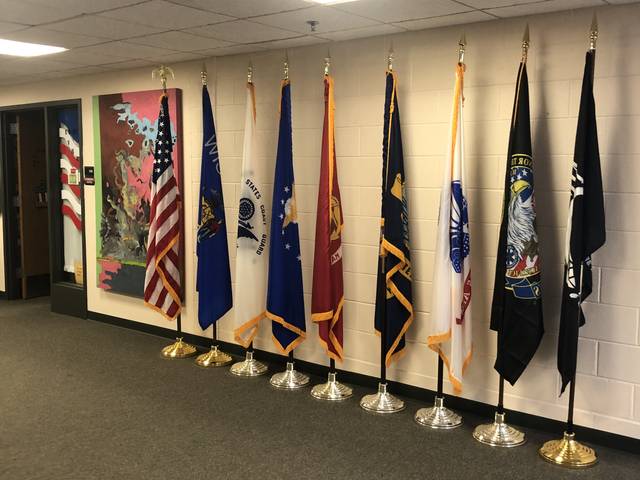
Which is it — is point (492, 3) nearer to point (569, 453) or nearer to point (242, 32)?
point (242, 32)

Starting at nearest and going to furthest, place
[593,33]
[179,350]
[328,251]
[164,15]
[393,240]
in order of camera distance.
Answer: [593,33]
[164,15]
[393,240]
[328,251]
[179,350]

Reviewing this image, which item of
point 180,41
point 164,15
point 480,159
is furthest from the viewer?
point 180,41

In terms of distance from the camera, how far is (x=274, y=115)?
488 cm

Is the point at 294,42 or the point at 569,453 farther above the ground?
the point at 294,42

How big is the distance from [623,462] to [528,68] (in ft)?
7.15

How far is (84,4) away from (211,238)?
198cm

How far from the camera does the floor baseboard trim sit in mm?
3547

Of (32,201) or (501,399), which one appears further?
(32,201)

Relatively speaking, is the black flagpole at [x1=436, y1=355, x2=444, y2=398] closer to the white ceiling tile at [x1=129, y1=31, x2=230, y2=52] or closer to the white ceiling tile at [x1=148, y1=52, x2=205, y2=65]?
the white ceiling tile at [x1=129, y1=31, x2=230, y2=52]

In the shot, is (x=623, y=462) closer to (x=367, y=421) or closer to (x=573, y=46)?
(x=367, y=421)

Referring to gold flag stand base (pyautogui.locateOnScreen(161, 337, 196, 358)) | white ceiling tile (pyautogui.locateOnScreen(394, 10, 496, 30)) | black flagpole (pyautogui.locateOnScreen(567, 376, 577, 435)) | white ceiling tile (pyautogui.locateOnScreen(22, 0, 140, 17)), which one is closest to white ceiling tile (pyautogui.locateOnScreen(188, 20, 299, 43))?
white ceiling tile (pyautogui.locateOnScreen(22, 0, 140, 17))

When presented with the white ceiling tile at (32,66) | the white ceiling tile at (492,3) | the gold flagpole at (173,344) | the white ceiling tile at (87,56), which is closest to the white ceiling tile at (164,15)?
the white ceiling tile at (87,56)

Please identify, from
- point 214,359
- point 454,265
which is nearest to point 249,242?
point 214,359

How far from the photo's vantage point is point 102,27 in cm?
400
